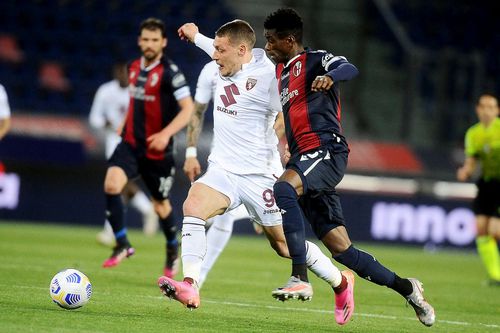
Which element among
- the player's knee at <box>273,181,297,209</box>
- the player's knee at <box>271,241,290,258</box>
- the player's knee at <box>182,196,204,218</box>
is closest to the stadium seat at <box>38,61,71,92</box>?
the player's knee at <box>271,241,290,258</box>

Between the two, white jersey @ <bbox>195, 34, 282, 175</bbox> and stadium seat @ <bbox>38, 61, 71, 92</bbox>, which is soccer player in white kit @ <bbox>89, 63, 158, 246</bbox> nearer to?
stadium seat @ <bbox>38, 61, 71, 92</bbox>

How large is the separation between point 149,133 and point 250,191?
314 centimetres

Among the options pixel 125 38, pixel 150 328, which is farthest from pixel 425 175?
pixel 150 328

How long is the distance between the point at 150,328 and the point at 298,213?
1270 mm

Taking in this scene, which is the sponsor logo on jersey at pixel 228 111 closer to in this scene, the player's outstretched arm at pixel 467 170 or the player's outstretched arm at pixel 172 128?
the player's outstretched arm at pixel 172 128

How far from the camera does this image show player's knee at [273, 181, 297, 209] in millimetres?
6922

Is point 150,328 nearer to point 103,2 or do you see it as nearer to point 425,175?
point 425,175

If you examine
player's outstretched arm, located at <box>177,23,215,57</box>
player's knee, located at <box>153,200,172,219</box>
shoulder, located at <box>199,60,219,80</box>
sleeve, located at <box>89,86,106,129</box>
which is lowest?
player's knee, located at <box>153,200,172,219</box>

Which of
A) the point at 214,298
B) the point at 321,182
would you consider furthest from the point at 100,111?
the point at 321,182

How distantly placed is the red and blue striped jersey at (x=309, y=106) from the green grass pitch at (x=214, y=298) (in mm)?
1311

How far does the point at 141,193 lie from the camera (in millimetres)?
18047

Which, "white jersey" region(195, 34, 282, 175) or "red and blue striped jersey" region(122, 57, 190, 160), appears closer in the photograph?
"white jersey" region(195, 34, 282, 175)

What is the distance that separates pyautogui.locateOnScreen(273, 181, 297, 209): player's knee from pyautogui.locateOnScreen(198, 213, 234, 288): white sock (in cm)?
204

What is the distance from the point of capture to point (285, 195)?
273 inches
